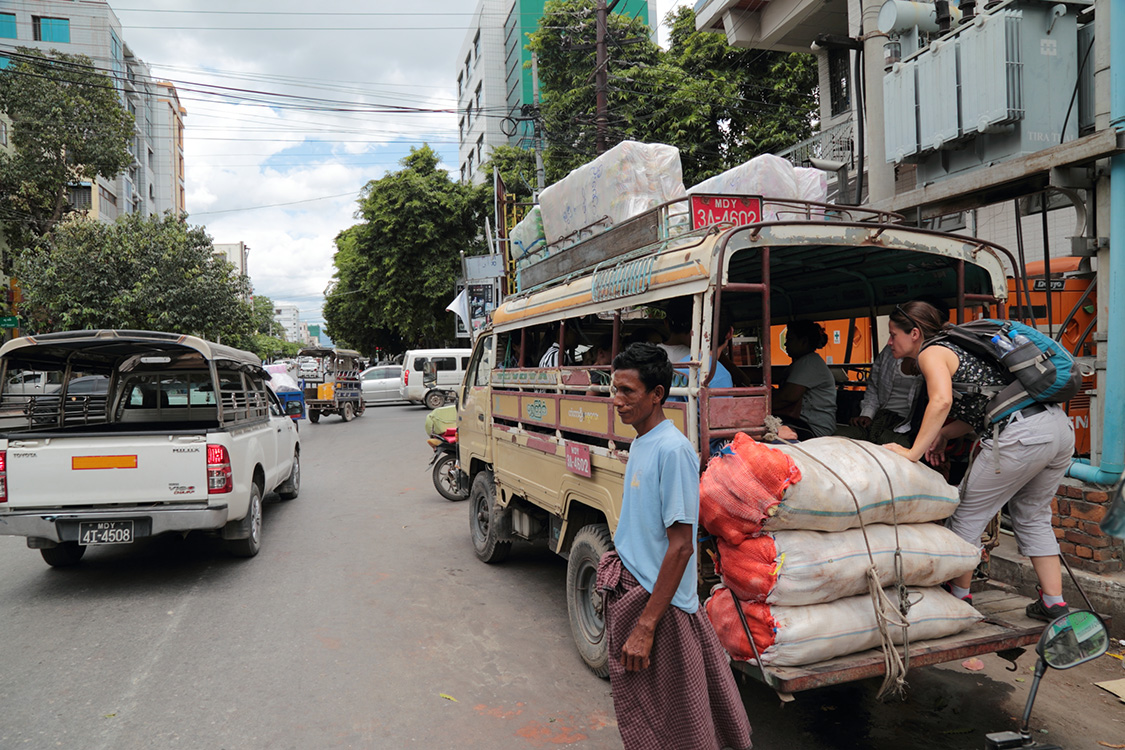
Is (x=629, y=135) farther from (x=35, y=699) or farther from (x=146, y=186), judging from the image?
(x=146, y=186)

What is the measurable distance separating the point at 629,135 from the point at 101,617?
14593 millimetres

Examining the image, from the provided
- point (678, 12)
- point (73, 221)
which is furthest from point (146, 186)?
point (678, 12)

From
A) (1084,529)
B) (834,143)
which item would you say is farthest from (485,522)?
(834,143)

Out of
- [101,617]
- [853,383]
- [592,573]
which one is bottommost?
[101,617]

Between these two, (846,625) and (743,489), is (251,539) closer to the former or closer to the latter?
(743,489)

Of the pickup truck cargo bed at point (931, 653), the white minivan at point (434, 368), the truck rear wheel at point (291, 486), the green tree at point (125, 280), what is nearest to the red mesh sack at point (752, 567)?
the pickup truck cargo bed at point (931, 653)

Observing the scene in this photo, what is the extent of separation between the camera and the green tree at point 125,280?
65.2ft

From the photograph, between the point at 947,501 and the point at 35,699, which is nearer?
the point at 947,501

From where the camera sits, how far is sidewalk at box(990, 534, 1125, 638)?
430 cm

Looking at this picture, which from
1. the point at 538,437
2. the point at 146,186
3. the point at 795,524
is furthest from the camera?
the point at 146,186

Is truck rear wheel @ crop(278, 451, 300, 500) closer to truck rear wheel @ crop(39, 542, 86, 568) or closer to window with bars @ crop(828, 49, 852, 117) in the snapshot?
truck rear wheel @ crop(39, 542, 86, 568)

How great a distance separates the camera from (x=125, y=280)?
20.7m

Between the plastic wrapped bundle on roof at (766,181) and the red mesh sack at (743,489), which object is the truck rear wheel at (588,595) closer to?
the red mesh sack at (743,489)

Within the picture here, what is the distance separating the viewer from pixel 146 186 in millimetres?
49031
